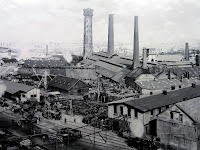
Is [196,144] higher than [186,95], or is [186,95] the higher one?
[186,95]

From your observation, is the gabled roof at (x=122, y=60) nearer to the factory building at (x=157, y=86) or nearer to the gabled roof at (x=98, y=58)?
the gabled roof at (x=98, y=58)

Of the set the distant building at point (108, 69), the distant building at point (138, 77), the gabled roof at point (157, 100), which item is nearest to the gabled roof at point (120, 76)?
the distant building at point (108, 69)

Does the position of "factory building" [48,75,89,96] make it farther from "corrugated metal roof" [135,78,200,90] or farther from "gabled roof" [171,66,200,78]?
"gabled roof" [171,66,200,78]

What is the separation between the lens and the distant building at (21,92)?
39.7 m

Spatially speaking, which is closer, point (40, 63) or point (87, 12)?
point (40, 63)

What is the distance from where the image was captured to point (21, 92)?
40.6m

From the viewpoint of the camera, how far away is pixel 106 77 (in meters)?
64.1

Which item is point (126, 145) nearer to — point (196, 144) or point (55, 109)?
point (196, 144)

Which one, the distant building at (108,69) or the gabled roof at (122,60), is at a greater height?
the gabled roof at (122,60)

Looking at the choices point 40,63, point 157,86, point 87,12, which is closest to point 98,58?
point 40,63

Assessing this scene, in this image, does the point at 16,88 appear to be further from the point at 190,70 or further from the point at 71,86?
the point at 190,70

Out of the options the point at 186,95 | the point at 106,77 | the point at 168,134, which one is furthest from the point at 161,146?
the point at 106,77

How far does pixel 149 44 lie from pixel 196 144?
17252 cm

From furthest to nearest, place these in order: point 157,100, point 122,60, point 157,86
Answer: point 122,60 → point 157,86 → point 157,100
